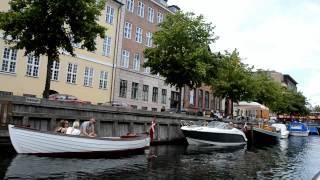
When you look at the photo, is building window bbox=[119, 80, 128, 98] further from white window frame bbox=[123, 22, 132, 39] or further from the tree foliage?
the tree foliage

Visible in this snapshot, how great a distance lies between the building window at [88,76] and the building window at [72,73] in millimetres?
1558

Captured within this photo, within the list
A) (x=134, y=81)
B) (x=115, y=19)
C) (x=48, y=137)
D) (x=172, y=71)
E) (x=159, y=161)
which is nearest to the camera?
(x=48, y=137)

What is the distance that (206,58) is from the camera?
38.0m

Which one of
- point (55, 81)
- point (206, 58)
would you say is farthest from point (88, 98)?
point (206, 58)

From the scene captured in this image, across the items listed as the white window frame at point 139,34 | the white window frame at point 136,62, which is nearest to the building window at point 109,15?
the white window frame at point 139,34

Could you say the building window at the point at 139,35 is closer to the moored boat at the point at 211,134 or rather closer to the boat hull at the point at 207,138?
the moored boat at the point at 211,134

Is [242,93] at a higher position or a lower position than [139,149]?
higher

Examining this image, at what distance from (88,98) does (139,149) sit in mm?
18417

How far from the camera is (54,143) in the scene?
1930cm

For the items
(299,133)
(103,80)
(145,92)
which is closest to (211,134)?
(103,80)

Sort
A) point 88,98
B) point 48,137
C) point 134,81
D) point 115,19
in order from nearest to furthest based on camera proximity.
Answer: point 48,137 → point 88,98 → point 115,19 → point 134,81

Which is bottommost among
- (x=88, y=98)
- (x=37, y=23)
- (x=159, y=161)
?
(x=159, y=161)

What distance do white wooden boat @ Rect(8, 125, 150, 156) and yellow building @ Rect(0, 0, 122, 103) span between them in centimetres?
1270

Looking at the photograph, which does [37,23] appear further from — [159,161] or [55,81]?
[55,81]
